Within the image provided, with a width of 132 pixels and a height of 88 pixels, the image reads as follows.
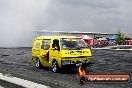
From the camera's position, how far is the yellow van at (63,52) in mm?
17562

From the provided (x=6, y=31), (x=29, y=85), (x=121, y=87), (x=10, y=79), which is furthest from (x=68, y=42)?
(x=6, y=31)

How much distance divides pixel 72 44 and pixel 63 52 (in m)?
0.99

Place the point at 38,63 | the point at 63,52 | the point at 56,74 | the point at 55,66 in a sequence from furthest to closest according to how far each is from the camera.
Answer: the point at 38,63
the point at 55,66
the point at 63,52
the point at 56,74

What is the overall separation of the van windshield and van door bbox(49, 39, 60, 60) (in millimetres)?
326

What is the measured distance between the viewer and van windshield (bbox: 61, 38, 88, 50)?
59.4 ft

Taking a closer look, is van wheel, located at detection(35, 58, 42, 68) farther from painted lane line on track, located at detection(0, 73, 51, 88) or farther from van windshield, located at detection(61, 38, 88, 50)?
painted lane line on track, located at detection(0, 73, 51, 88)

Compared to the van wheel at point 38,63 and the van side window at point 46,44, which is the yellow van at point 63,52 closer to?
the van side window at point 46,44

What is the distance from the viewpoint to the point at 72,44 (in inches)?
725

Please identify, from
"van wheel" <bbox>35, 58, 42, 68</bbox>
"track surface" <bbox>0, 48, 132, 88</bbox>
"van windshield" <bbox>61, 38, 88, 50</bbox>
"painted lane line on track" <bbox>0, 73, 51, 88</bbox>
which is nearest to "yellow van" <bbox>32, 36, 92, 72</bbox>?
"van windshield" <bbox>61, 38, 88, 50</bbox>

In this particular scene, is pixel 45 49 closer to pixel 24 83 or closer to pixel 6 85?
pixel 6 85

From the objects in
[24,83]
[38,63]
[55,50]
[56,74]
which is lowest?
[56,74]

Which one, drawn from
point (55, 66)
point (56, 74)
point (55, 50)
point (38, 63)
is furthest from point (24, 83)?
point (38, 63)

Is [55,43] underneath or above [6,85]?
above

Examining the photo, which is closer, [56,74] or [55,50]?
[56,74]
